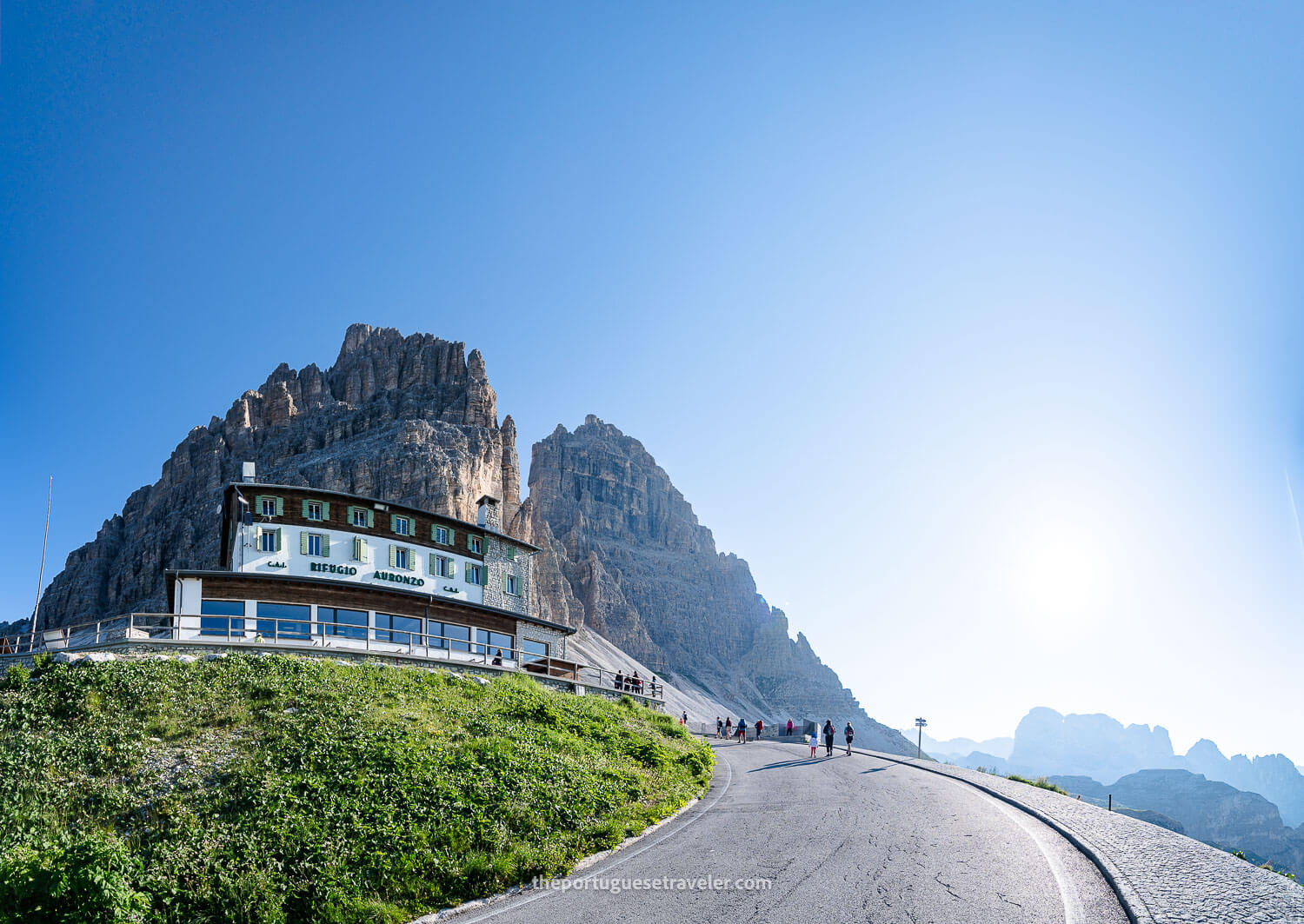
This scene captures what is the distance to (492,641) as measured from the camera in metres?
43.8

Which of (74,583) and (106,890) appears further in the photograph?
(74,583)

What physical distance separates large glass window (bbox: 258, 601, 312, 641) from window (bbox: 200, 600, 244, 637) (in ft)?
2.64

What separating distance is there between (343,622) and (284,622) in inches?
116

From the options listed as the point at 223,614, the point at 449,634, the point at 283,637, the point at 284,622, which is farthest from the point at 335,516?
the point at 449,634

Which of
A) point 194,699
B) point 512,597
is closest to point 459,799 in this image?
point 194,699

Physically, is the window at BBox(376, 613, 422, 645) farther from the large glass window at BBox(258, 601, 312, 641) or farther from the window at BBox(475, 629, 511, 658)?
the window at BBox(475, 629, 511, 658)

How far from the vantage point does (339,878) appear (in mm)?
12125

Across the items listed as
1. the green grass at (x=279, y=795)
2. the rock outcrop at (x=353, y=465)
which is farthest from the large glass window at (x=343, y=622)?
the rock outcrop at (x=353, y=465)

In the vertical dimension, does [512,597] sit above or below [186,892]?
above

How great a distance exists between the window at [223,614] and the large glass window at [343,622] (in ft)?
10.8

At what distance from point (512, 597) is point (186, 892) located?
4004cm

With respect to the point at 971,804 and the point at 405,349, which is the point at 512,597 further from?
the point at 405,349

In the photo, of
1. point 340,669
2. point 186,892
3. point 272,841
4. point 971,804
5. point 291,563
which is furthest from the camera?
point 291,563

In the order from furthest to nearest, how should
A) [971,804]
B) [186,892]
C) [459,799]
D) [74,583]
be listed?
[74,583] < [971,804] < [459,799] < [186,892]
